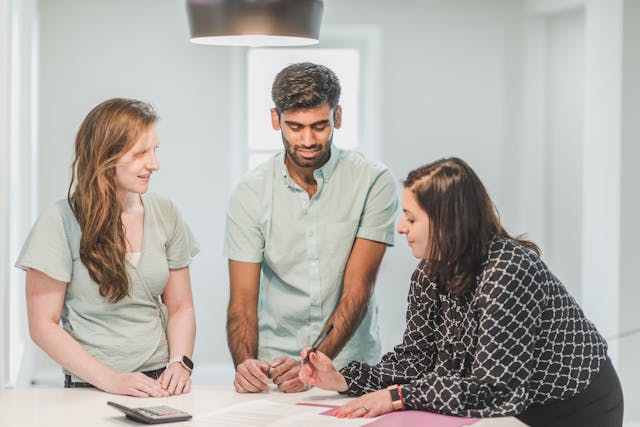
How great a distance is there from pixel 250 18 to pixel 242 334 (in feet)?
3.23

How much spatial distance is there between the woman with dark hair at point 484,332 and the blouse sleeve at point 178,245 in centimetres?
52

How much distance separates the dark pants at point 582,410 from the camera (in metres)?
2.22

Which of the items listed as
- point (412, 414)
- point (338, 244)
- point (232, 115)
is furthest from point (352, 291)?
point (232, 115)

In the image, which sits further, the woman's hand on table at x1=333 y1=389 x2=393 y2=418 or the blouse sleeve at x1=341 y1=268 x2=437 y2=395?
the blouse sleeve at x1=341 y1=268 x2=437 y2=395

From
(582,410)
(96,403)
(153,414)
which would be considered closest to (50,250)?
(96,403)

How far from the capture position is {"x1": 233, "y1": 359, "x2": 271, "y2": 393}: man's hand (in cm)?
241

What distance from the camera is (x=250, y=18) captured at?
2.22 metres

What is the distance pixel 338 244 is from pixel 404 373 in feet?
1.91

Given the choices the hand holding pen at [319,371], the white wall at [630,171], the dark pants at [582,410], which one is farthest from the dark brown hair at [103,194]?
the white wall at [630,171]

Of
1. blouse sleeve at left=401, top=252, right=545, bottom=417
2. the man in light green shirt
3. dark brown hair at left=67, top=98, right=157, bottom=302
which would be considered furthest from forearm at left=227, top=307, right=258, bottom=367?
blouse sleeve at left=401, top=252, right=545, bottom=417

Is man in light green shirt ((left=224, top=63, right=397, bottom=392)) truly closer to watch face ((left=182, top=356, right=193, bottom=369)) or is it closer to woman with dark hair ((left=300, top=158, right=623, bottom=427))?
watch face ((left=182, top=356, right=193, bottom=369))

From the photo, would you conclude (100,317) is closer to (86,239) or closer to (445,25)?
(86,239)

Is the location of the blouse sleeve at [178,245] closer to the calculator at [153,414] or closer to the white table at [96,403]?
the white table at [96,403]

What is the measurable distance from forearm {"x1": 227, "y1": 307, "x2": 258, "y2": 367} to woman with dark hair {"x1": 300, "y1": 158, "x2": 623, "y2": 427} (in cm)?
50
